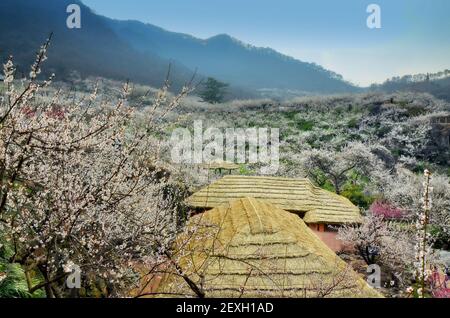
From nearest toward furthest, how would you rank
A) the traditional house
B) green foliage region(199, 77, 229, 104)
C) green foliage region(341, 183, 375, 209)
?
the traditional house → green foliage region(341, 183, 375, 209) → green foliage region(199, 77, 229, 104)

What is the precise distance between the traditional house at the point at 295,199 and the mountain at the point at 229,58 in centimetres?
1115

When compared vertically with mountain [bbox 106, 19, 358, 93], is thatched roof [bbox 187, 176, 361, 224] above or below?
below

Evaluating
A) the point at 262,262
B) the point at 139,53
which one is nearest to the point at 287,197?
the point at 262,262

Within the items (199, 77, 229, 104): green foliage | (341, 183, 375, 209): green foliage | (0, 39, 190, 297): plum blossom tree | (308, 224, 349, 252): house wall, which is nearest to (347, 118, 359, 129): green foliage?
(199, 77, 229, 104): green foliage

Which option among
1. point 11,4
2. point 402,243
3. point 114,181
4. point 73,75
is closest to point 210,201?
point 402,243

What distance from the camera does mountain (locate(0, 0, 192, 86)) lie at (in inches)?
1183

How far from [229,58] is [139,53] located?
5797mm

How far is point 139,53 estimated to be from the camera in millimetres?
29391

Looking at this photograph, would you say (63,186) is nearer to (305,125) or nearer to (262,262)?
(262,262)

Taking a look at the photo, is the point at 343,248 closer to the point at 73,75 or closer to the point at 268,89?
the point at 268,89

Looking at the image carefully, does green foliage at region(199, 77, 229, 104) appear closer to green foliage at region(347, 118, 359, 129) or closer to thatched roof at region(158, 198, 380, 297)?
green foliage at region(347, 118, 359, 129)

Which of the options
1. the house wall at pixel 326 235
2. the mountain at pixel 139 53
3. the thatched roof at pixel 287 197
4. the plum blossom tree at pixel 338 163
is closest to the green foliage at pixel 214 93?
the mountain at pixel 139 53

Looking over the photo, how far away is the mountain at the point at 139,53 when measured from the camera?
26766mm
